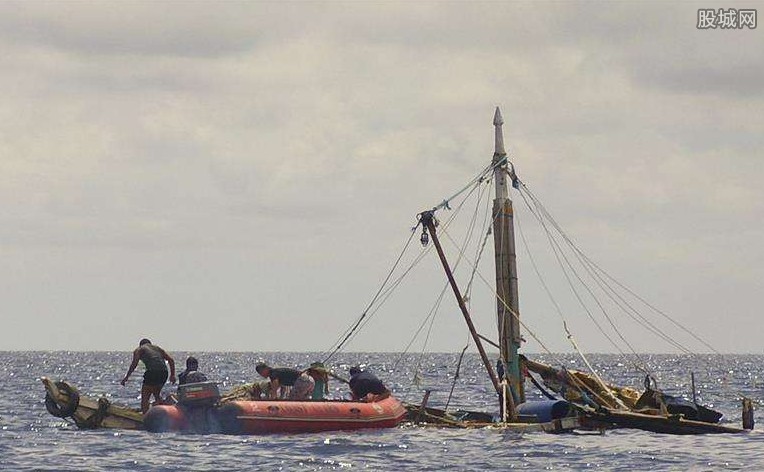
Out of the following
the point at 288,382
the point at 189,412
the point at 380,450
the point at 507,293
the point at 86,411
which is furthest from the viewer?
the point at 507,293

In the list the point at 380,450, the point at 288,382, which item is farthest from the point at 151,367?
the point at 380,450

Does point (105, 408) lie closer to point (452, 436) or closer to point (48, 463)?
point (48, 463)

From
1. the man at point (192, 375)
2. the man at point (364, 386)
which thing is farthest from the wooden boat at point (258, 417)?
the man at point (364, 386)

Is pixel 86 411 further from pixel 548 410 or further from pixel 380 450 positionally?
pixel 548 410

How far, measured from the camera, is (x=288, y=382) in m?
33.1

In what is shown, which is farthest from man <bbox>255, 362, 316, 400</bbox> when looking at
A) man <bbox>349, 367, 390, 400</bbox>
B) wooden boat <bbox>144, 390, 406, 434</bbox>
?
man <bbox>349, 367, 390, 400</bbox>

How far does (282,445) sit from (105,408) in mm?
5037

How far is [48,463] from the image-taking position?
87.4 feet

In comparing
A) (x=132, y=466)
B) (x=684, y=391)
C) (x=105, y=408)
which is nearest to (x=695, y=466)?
(x=132, y=466)

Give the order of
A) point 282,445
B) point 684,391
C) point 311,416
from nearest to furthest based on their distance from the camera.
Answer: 1. point 282,445
2. point 311,416
3. point 684,391

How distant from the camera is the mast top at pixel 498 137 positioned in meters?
36.7

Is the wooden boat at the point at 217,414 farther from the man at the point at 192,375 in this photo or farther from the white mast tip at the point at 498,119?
the white mast tip at the point at 498,119

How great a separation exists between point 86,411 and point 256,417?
13.2 ft

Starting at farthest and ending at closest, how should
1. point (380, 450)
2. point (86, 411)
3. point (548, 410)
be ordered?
point (548, 410), point (86, 411), point (380, 450)
